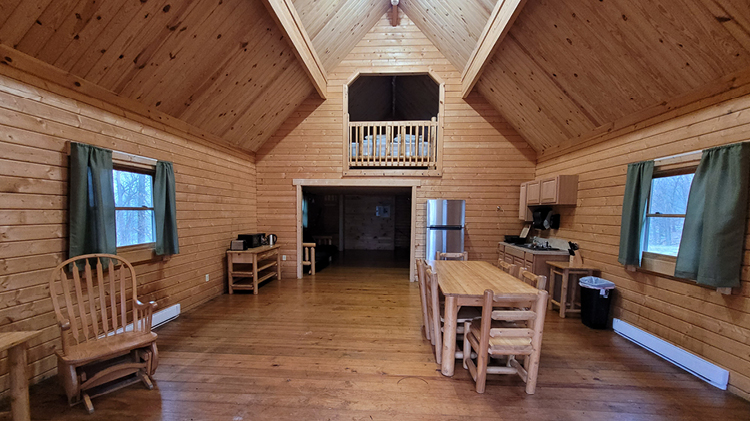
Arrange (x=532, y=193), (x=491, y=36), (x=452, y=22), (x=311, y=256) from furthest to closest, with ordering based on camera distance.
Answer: (x=311, y=256)
(x=532, y=193)
(x=452, y=22)
(x=491, y=36)

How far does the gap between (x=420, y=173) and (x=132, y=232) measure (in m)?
4.33

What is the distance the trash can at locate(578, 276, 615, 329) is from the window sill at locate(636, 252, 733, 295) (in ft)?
1.29

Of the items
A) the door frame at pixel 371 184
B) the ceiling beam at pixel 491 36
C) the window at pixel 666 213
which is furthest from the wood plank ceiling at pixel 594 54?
the door frame at pixel 371 184

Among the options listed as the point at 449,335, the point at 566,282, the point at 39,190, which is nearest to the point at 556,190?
the point at 566,282

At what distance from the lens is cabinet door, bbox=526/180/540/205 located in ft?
14.0

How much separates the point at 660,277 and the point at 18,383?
5172 millimetres

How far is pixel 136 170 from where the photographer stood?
9.55 feet

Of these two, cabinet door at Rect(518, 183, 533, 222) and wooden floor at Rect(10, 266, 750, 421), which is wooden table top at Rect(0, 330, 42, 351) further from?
cabinet door at Rect(518, 183, 533, 222)

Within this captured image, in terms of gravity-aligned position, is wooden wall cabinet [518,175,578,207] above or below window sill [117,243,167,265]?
above

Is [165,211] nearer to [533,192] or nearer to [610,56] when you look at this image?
[610,56]

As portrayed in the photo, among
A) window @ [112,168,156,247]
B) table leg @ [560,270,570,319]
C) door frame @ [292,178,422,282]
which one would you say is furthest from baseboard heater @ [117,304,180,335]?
table leg @ [560,270,570,319]

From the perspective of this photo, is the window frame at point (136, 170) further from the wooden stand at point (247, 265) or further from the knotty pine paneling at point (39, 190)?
the wooden stand at point (247, 265)

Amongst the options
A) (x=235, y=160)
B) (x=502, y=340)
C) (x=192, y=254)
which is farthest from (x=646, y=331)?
(x=235, y=160)

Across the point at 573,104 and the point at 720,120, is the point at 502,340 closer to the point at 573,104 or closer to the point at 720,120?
the point at 720,120
